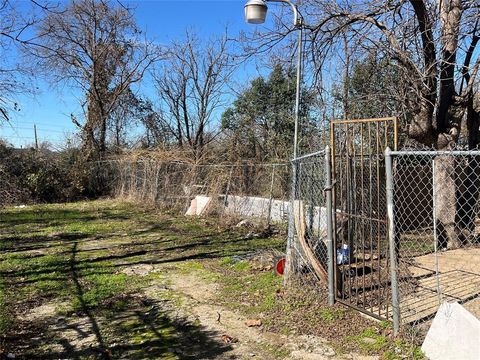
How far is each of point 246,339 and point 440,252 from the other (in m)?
4.54

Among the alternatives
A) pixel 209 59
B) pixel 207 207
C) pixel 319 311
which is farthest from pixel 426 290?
pixel 209 59

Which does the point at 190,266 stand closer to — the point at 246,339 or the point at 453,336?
the point at 246,339

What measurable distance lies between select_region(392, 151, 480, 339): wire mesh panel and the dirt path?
0.91m

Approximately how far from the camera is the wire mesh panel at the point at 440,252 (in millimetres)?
4298

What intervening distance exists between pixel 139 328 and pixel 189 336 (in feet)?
2.00

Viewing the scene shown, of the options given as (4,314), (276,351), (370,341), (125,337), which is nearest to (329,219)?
(370,341)

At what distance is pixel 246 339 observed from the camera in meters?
4.21

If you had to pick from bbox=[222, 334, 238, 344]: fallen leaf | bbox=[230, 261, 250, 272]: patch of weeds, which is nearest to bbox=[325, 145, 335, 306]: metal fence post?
bbox=[222, 334, 238, 344]: fallen leaf

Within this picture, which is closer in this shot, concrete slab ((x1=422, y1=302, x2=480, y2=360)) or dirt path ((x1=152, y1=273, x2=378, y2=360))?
concrete slab ((x1=422, y1=302, x2=480, y2=360))

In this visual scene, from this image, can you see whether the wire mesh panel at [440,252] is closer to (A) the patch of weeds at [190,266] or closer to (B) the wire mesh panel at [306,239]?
(B) the wire mesh panel at [306,239]

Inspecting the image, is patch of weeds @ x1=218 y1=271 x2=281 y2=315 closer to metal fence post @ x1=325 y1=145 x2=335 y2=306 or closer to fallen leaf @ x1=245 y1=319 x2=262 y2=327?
fallen leaf @ x1=245 y1=319 x2=262 y2=327

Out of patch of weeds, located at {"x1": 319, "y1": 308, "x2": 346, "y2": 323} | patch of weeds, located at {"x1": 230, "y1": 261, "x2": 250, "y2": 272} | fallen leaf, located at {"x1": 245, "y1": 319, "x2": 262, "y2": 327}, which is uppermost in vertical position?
patch of weeds, located at {"x1": 230, "y1": 261, "x2": 250, "y2": 272}

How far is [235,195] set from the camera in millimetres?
12586

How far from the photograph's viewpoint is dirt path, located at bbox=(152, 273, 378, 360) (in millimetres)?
3836
